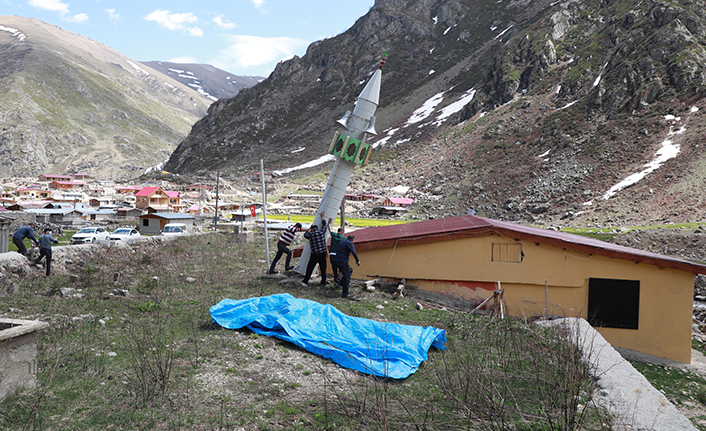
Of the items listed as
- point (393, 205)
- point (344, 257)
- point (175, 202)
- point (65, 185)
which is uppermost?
point (65, 185)

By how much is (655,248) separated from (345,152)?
1085 inches

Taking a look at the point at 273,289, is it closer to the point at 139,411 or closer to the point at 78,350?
the point at 78,350

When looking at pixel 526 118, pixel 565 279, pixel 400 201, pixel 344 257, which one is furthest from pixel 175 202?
pixel 565 279

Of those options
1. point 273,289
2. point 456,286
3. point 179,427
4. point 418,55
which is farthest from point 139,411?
point 418,55

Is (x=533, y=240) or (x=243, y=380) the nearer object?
(x=243, y=380)

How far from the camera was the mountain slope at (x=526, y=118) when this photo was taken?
5884 cm

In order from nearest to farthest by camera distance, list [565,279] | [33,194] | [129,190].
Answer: [565,279] < [33,194] < [129,190]

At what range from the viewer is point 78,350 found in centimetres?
654

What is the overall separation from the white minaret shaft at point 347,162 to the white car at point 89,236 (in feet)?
66.2

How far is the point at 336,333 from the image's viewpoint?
26.2 ft

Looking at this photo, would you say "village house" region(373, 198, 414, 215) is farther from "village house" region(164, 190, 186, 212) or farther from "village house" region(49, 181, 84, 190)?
"village house" region(49, 181, 84, 190)

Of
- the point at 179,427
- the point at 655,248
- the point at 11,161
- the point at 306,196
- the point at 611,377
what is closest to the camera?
the point at 179,427

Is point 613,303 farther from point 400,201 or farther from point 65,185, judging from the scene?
point 65,185

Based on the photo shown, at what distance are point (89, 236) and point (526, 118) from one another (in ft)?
271
